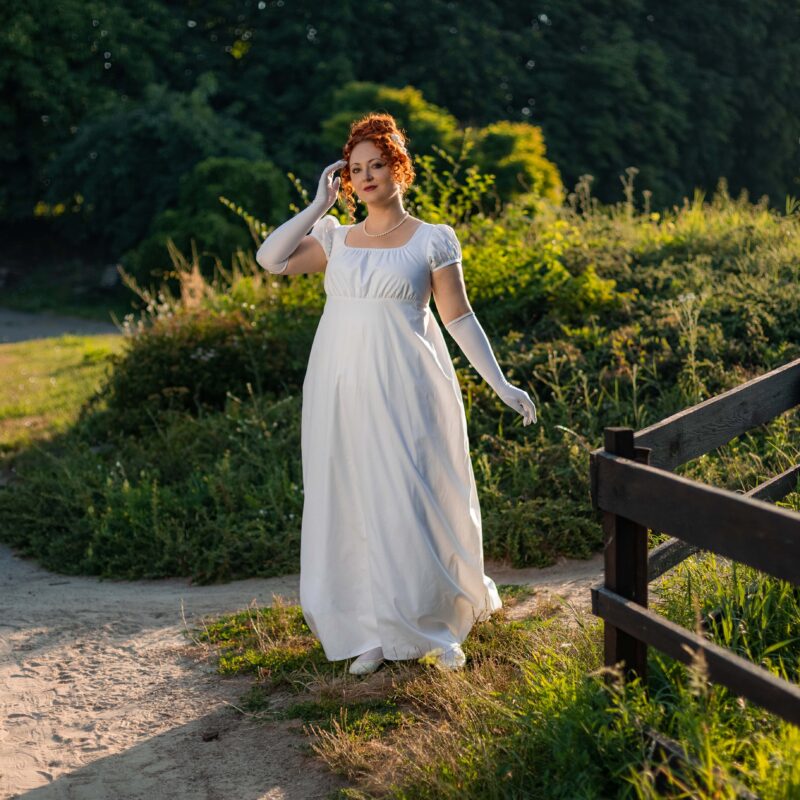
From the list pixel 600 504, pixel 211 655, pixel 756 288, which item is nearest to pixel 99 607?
pixel 211 655

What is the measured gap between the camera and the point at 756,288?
26.7ft

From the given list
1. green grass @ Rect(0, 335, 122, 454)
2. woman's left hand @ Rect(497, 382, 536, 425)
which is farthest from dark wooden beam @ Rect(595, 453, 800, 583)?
green grass @ Rect(0, 335, 122, 454)

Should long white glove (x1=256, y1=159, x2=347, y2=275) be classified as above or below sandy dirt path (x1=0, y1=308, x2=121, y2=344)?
above

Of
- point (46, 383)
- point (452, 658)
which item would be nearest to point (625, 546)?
point (452, 658)

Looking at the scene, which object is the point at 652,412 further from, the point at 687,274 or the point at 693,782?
the point at 693,782

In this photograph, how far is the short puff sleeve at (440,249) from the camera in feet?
14.2

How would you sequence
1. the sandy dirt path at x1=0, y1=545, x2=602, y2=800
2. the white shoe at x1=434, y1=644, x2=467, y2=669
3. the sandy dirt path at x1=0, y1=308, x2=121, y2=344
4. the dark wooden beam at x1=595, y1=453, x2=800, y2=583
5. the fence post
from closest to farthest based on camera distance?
1. the dark wooden beam at x1=595, y1=453, x2=800, y2=583
2. the fence post
3. the sandy dirt path at x1=0, y1=545, x2=602, y2=800
4. the white shoe at x1=434, y1=644, x2=467, y2=669
5. the sandy dirt path at x1=0, y1=308, x2=121, y2=344

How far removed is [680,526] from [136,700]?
2557 millimetres

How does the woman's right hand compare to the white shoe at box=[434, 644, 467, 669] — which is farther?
the woman's right hand

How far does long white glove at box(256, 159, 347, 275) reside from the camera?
14.6 ft

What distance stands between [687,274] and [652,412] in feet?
7.45

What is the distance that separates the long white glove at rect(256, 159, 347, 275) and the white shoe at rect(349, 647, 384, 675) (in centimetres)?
164

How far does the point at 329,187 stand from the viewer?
14.7ft

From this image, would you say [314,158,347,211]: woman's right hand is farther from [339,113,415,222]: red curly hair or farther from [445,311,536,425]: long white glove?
[445,311,536,425]: long white glove
